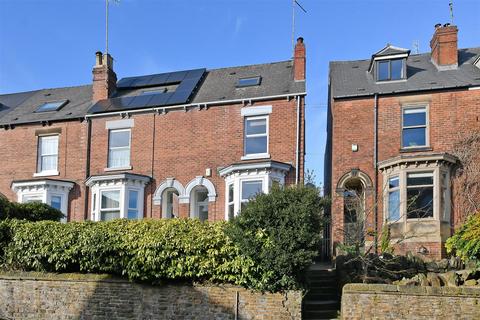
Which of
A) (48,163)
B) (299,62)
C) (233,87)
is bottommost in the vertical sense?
(48,163)

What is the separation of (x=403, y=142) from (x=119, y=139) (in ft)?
39.0

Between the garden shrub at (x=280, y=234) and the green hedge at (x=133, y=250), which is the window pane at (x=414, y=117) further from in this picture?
the green hedge at (x=133, y=250)

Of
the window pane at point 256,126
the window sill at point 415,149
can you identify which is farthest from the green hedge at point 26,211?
the window sill at point 415,149

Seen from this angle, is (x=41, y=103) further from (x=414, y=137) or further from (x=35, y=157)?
(x=414, y=137)

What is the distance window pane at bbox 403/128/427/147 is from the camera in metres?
21.4

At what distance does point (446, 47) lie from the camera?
2323 cm

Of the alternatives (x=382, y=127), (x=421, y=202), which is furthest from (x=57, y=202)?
(x=421, y=202)

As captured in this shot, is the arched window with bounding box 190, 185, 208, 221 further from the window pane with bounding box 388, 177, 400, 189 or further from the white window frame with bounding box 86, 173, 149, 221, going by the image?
the window pane with bounding box 388, 177, 400, 189

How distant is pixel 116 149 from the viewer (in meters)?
24.0

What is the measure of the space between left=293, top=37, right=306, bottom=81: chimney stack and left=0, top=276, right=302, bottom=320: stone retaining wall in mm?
11282

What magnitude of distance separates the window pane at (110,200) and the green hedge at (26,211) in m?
3.29

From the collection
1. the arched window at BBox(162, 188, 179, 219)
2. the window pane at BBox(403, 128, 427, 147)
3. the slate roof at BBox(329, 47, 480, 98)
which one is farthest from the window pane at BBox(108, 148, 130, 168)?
the window pane at BBox(403, 128, 427, 147)

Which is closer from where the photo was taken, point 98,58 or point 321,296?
point 321,296

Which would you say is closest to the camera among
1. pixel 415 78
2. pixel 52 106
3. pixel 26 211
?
pixel 26 211
